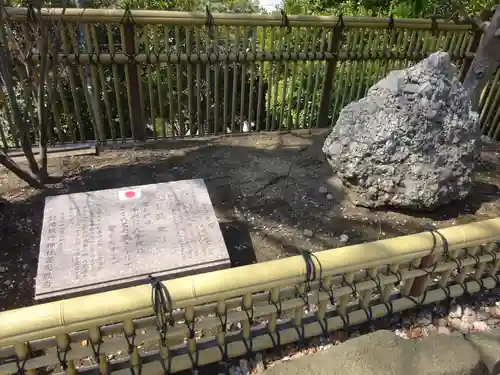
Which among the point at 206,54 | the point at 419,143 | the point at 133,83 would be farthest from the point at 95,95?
the point at 419,143

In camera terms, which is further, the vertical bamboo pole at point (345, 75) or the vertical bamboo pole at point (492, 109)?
the vertical bamboo pole at point (492, 109)

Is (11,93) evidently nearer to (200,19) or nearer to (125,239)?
(125,239)

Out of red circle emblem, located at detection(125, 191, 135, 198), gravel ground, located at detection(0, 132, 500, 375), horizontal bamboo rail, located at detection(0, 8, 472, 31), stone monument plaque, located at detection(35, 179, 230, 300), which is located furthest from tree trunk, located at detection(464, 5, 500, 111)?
red circle emblem, located at detection(125, 191, 135, 198)

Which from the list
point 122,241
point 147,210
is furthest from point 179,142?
point 122,241

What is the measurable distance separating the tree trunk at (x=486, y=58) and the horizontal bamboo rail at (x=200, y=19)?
0.30m

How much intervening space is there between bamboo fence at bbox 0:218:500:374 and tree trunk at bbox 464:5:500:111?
2.29m

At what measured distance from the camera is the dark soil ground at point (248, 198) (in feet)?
8.06

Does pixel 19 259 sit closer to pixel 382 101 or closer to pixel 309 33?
pixel 382 101

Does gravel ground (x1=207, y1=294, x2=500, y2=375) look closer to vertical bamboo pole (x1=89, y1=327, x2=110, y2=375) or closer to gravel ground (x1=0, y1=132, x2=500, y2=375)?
gravel ground (x1=0, y1=132, x2=500, y2=375)

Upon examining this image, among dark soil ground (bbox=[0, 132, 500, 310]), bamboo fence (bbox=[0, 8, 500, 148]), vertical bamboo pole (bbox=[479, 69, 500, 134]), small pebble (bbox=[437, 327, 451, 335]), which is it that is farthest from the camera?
vertical bamboo pole (bbox=[479, 69, 500, 134])

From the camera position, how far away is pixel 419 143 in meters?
2.66

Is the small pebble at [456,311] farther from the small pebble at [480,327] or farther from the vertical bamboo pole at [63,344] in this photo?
the vertical bamboo pole at [63,344]

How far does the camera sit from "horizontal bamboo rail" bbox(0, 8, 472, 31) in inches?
112

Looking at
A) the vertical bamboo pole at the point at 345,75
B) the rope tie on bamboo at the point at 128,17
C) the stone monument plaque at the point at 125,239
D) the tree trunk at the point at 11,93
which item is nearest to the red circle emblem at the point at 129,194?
the stone monument plaque at the point at 125,239
